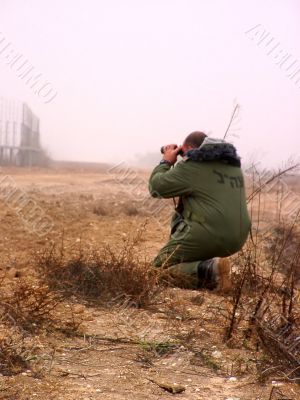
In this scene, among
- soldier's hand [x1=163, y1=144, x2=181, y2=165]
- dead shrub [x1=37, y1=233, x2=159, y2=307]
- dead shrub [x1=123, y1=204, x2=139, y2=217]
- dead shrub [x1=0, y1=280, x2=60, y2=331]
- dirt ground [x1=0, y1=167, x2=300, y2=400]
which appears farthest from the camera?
dead shrub [x1=123, y1=204, x2=139, y2=217]

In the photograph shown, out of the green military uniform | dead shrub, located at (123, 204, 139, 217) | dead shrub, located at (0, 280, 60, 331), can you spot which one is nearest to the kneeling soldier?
the green military uniform

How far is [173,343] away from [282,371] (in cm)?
53

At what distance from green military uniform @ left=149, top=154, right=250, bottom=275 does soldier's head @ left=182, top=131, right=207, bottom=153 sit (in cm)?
20

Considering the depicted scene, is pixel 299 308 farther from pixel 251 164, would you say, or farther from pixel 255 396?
pixel 255 396

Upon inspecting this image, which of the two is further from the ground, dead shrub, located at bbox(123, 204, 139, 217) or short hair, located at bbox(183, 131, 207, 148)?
short hair, located at bbox(183, 131, 207, 148)

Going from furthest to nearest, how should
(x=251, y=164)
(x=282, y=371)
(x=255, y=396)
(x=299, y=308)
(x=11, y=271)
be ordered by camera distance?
(x=11, y=271) < (x=299, y=308) < (x=251, y=164) < (x=282, y=371) < (x=255, y=396)

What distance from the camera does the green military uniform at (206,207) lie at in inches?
156

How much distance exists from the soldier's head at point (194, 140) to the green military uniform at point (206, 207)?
0.20m

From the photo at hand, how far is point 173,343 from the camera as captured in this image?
8.96ft

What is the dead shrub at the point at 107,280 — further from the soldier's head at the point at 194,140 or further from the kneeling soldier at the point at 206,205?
the soldier's head at the point at 194,140

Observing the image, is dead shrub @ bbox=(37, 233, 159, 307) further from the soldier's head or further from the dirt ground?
the soldier's head

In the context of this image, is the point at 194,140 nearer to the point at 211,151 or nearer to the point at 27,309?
the point at 211,151

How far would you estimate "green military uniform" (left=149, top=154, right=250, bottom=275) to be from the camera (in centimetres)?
395

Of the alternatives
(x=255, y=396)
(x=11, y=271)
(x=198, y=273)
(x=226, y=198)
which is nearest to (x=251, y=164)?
(x=226, y=198)
